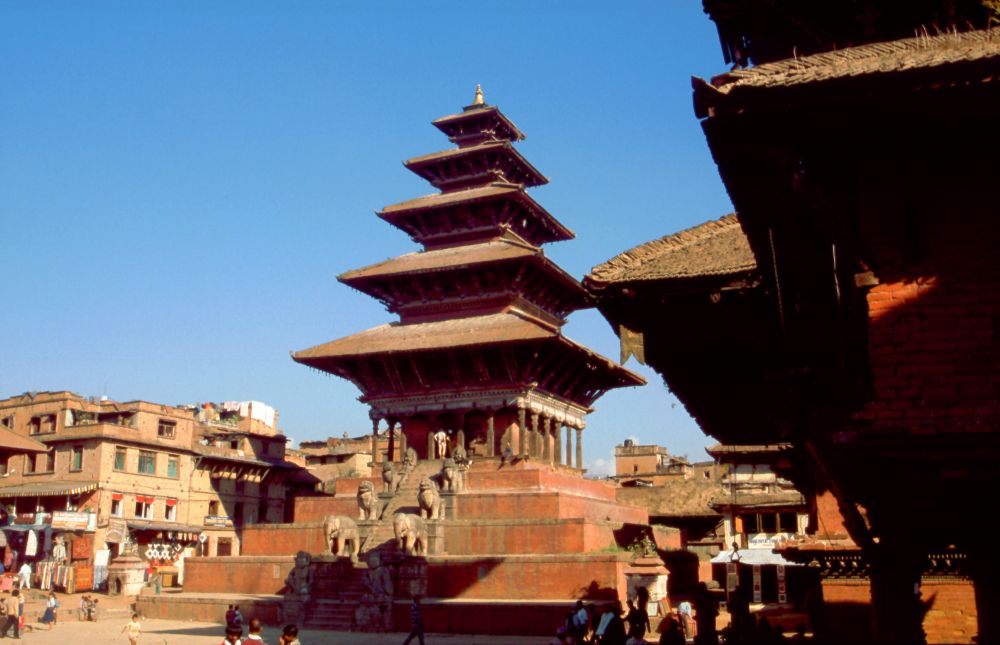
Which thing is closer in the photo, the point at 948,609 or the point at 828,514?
the point at 948,609

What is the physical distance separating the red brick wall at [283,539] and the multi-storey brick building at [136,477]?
20.4 m

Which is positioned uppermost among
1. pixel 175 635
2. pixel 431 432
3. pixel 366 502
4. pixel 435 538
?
pixel 431 432

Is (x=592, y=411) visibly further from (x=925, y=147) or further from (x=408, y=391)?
(x=925, y=147)

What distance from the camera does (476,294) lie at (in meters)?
37.0

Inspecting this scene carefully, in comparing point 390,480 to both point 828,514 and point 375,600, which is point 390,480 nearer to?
point 375,600

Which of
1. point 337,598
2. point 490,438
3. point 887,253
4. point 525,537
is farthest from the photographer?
point 490,438

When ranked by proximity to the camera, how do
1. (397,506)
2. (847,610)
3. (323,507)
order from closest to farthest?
(847,610)
(397,506)
(323,507)

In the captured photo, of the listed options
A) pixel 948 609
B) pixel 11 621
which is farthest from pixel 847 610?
pixel 11 621

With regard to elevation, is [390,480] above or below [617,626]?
above

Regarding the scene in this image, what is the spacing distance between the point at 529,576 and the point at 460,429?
32.0 feet

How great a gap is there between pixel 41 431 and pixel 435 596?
3749 centimetres

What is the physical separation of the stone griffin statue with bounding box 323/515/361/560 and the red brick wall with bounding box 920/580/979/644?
16050mm

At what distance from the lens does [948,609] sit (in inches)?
626

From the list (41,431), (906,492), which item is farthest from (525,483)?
(41,431)
